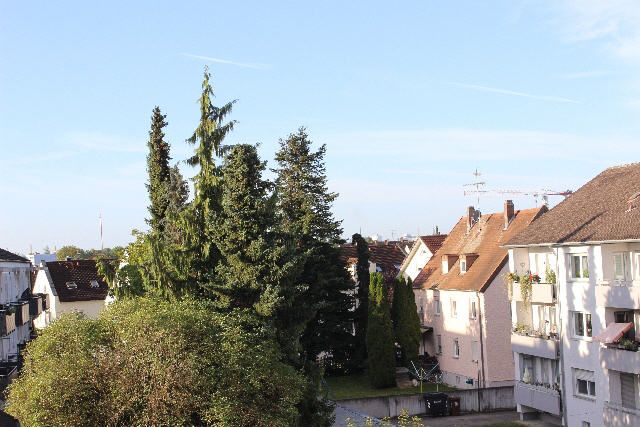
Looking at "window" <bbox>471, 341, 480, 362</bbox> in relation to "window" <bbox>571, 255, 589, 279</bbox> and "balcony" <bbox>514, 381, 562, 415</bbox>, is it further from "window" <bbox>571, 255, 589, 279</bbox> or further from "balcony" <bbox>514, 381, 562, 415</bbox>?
"window" <bbox>571, 255, 589, 279</bbox>

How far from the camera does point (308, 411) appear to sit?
2822cm

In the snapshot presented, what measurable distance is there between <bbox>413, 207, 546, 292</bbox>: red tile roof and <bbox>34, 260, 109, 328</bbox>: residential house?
30.4m

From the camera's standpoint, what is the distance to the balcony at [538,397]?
128 feet

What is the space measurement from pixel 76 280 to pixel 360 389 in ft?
112

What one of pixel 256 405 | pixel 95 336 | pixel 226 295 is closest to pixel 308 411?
pixel 226 295

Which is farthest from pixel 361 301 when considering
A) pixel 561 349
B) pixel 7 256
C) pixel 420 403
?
pixel 7 256

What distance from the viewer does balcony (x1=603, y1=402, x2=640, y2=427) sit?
3316 cm

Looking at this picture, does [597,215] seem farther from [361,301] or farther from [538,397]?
[361,301]

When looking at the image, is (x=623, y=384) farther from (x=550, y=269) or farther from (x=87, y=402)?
(x=87, y=402)

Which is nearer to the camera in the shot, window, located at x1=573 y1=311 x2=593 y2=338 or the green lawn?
window, located at x1=573 y1=311 x2=593 y2=338

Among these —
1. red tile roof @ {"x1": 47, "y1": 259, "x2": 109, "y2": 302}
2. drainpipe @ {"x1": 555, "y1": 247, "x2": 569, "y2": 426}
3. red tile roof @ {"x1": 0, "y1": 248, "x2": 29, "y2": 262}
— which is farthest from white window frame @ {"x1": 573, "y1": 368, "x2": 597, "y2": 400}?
red tile roof @ {"x1": 47, "y1": 259, "x2": 109, "y2": 302}

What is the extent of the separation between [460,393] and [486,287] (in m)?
7.62

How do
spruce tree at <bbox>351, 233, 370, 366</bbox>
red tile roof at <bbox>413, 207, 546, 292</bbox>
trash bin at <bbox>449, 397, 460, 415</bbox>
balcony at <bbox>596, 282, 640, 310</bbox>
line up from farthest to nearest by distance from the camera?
spruce tree at <bbox>351, 233, 370, 366</bbox> < red tile roof at <bbox>413, 207, 546, 292</bbox> < trash bin at <bbox>449, 397, 460, 415</bbox> < balcony at <bbox>596, 282, 640, 310</bbox>

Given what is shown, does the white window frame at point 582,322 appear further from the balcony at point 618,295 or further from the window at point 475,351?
the window at point 475,351
